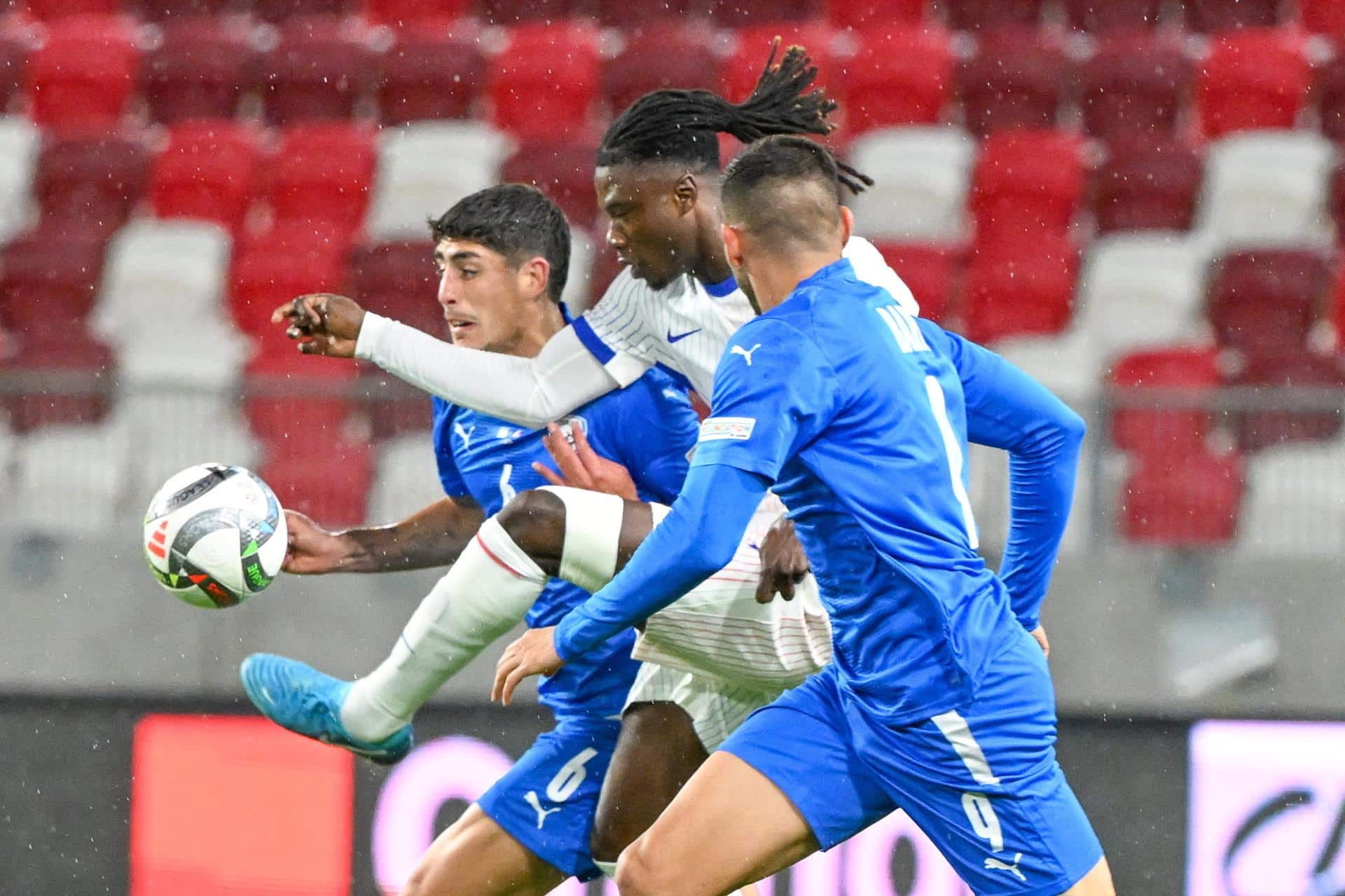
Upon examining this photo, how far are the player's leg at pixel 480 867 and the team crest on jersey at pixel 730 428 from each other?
56.5 inches

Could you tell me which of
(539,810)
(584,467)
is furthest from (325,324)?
(539,810)

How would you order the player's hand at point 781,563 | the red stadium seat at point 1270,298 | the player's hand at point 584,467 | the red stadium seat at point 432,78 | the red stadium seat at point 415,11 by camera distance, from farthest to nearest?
the red stadium seat at point 415,11 → the red stadium seat at point 432,78 → the red stadium seat at point 1270,298 → the player's hand at point 584,467 → the player's hand at point 781,563

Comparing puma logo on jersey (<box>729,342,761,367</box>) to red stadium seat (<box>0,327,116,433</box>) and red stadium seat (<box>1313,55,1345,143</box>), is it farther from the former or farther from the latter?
red stadium seat (<box>1313,55,1345,143</box>)

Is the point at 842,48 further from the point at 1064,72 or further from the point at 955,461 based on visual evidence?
the point at 955,461

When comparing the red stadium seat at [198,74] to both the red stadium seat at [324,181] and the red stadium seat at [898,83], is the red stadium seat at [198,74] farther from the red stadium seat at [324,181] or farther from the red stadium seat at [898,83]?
the red stadium seat at [898,83]

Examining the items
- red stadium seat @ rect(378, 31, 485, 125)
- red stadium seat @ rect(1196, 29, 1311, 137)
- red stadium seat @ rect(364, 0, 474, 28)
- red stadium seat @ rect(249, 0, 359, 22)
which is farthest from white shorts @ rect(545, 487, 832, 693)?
red stadium seat @ rect(249, 0, 359, 22)

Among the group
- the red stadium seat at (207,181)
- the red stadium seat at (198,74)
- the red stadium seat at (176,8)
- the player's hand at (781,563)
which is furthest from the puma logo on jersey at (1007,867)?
the red stadium seat at (176,8)

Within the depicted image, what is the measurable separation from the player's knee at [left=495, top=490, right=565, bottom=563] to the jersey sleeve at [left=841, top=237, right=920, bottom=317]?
28.2 inches

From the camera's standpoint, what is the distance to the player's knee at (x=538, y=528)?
3502 millimetres

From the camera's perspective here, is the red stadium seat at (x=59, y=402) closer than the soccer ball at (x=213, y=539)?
No

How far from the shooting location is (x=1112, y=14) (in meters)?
8.80

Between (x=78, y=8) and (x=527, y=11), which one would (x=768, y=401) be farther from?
(x=78, y=8)

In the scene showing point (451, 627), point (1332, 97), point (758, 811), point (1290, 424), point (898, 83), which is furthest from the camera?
point (898, 83)

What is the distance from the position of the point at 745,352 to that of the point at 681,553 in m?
0.34
